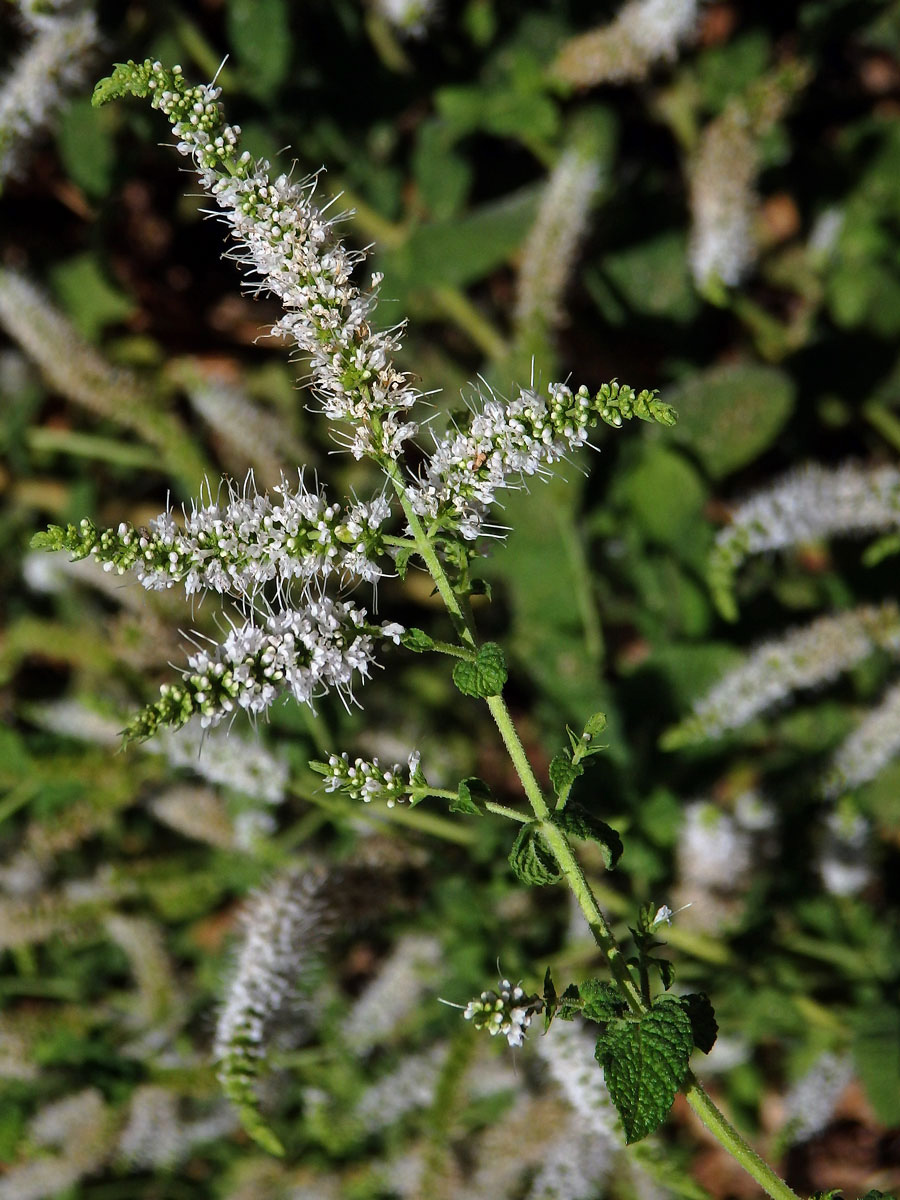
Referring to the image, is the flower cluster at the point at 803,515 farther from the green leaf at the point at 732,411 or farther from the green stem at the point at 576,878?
the green stem at the point at 576,878

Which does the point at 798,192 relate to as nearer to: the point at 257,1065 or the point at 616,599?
the point at 616,599

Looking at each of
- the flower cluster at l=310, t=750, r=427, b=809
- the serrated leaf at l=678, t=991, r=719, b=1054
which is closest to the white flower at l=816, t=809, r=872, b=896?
the serrated leaf at l=678, t=991, r=719, b=1054

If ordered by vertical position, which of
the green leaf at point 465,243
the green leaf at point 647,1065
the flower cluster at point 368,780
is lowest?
the green leaf at point 647,1065

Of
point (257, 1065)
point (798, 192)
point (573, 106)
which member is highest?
point (573, 106)

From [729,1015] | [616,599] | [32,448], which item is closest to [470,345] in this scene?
[616,599]

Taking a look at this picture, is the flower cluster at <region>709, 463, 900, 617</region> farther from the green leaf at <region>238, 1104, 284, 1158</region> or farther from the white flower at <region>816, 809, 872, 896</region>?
the green leaf at <region>238, 1104, 284, 1158</region>

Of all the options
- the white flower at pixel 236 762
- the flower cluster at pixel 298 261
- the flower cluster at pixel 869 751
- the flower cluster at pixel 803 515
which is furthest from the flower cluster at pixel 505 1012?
the flower cluster at pixel 869 751
